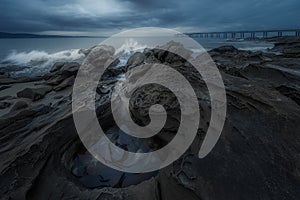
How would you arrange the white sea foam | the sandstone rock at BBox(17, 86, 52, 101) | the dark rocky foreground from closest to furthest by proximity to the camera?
1. the dark rocky foreground
2. the sandstone rock at BBox(17, 86, 52, 101)
3. the white sea foam

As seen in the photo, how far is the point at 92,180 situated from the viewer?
3.00m

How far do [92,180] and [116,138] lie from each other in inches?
40.9

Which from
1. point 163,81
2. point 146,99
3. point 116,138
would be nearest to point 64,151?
point 116,138

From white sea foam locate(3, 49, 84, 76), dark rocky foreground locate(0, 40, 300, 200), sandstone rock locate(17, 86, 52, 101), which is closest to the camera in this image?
dark rocky foreground locate(0, 40, 300, 200)

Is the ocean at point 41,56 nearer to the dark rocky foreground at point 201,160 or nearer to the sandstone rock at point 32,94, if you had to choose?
the sandstone rock at point 32,94

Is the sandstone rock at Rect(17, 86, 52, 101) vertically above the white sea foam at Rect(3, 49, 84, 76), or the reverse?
the white sea foam at Rect(3, 49, 84, 76)

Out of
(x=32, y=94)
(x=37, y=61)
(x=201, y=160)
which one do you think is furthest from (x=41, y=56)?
(x=201, y=160)

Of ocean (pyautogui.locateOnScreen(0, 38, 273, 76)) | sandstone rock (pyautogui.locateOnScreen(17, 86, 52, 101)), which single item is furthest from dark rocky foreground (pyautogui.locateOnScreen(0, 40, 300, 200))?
ocean (pyautogui.locateOnScreen(0, 38, 273, 76))

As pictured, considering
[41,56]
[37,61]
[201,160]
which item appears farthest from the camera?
[41,56]

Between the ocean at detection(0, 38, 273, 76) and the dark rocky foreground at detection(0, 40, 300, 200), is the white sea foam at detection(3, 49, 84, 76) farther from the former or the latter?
the dark rocky foreground at detection(0, 40, 300, 200)

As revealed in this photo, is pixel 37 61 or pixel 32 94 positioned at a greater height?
pixel 37 61

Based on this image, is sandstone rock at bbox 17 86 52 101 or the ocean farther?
the ocean

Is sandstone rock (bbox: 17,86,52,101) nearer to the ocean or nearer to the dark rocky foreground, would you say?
the dark rocky foreground

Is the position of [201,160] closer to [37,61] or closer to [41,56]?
[37,61]
